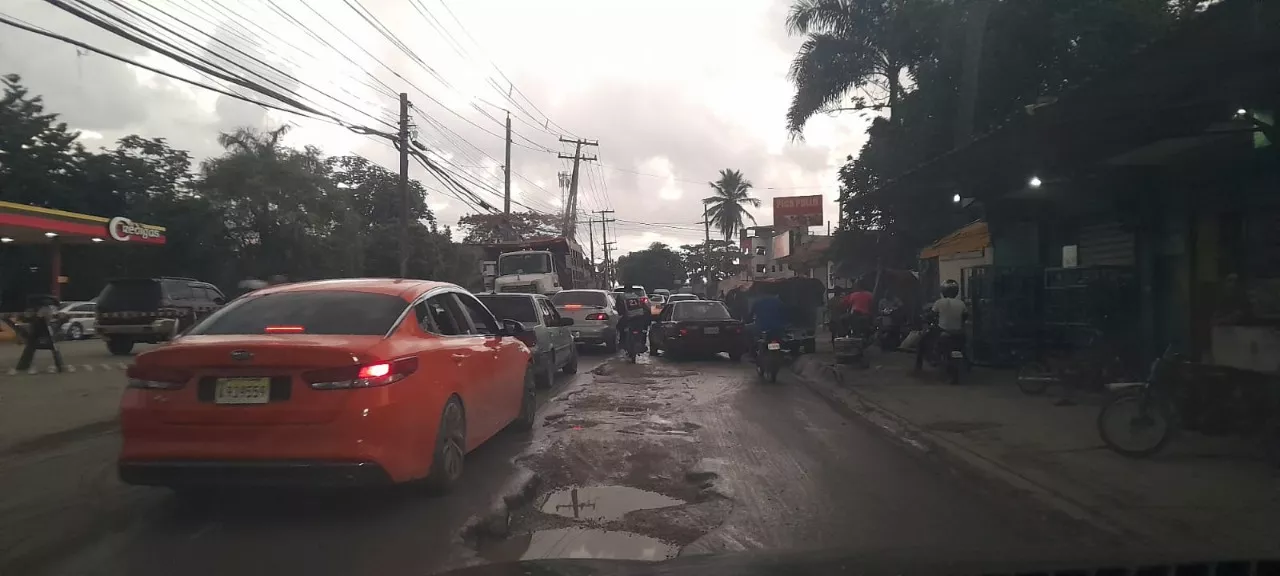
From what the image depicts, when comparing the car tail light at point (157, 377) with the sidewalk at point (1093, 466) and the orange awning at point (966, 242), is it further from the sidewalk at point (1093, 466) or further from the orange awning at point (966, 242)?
the orange awning at point (966, 242)

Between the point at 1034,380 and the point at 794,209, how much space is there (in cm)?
4562

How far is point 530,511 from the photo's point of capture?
5.76 metres

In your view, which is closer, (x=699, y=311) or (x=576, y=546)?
(x=576, y=546)

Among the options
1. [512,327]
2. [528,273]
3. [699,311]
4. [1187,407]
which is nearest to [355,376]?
[512,327]

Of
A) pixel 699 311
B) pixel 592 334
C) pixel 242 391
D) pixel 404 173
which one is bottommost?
pixel 592 334

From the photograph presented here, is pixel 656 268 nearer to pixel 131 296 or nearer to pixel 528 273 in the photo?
pixel 528 273

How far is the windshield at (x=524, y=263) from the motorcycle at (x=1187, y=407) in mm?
22677

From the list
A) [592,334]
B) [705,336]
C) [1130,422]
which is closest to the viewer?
[1130,422]

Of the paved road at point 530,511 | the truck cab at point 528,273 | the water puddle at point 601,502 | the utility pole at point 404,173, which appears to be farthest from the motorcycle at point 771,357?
the truck cab at point 528,273

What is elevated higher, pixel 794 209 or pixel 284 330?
pixel 794 209

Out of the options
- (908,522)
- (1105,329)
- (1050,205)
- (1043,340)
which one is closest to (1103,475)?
(908,522)

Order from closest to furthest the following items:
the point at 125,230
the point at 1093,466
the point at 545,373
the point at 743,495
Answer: the point at 743,495
the point at 1093,466
the point at 545,373
the point at 125,230

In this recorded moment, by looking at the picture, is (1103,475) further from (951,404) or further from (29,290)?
(29,290)

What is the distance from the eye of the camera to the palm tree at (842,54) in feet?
76.8
